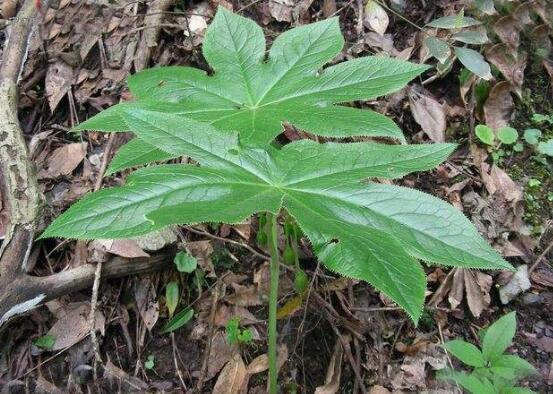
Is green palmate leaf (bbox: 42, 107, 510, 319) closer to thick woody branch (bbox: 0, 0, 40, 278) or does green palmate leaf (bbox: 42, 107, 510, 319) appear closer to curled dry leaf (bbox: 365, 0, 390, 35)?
thick woody branch (bbox: 0, 0, 40, 278)

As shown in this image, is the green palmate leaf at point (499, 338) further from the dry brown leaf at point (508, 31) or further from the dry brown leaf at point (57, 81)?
the dry brown leaf at point (57, 81)

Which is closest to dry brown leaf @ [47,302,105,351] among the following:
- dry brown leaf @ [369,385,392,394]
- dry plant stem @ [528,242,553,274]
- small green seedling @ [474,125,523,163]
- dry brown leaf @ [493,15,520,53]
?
dry brown leaf @ [369,385,392,394]

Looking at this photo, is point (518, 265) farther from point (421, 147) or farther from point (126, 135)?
point (126, 135)

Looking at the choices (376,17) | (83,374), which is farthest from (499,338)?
(376,17)

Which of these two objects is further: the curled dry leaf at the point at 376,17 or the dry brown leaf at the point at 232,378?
the curled dry leaf at the point at 376,17

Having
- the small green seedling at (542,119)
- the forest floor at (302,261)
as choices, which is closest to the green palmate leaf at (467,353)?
the forest floor at (302,261)

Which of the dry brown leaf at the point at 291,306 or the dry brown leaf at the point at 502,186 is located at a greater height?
the dry brown leaf at the point at 502,186
